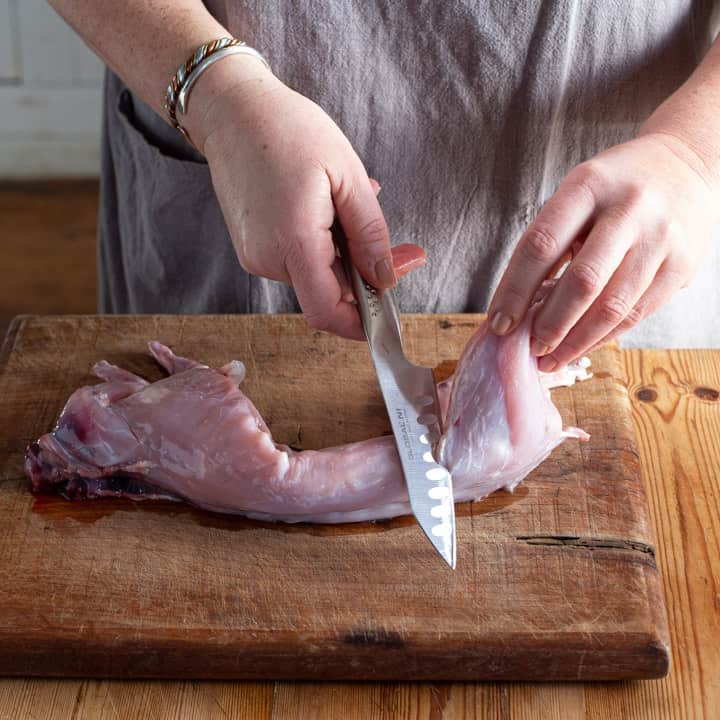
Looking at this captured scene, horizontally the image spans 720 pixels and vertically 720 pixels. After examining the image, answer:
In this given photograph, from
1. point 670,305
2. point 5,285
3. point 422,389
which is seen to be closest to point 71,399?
point 422,389

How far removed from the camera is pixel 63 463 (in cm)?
139

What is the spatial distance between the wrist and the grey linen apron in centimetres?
17

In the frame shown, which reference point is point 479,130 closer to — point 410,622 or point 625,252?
point 625,252

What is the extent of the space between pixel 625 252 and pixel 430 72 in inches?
17.4

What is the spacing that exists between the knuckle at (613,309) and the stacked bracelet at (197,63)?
1.70 feet

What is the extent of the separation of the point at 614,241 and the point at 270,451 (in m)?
0.49

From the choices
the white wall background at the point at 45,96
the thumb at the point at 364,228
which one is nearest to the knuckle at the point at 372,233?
the thumb at the point at 364,228

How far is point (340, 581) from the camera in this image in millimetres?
1264

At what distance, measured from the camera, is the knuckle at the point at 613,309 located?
1.25 meters

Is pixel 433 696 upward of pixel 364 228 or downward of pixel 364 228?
downward

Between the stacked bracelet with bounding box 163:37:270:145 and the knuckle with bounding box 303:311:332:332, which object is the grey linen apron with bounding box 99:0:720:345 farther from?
the knuckle with bounding box 303:311:332:332

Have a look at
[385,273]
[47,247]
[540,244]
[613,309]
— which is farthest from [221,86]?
[47,247]

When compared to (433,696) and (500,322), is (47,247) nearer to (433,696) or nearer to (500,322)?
(500,322)

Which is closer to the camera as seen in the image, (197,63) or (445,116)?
(197,63)
